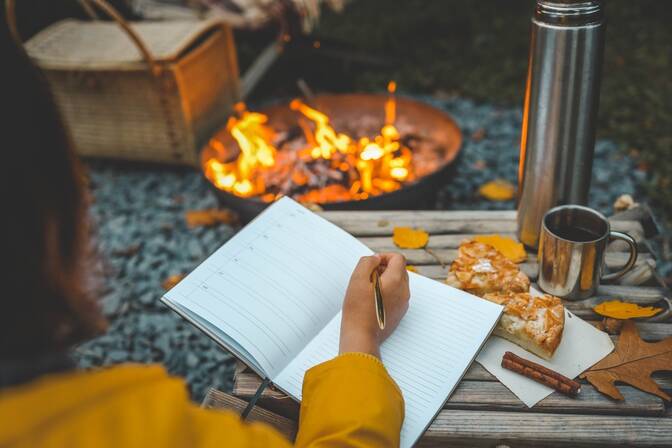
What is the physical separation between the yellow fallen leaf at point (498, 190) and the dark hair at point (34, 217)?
2.50 meters

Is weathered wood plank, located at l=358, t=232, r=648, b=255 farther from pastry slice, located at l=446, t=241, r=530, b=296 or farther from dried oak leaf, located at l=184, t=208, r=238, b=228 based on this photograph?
dried oak leaf, located at l=184, t=208, r=238, b=228

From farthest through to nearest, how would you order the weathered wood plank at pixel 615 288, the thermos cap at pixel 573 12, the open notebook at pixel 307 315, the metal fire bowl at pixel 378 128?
1. the metal fire bowl at pixel 378 128
2. the weathered wood plank at pixel 615 288
3. the thermos cap at pixel 573 12
4. the open notebook at pixel 307 315

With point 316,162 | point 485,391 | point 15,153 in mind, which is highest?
point 15,153

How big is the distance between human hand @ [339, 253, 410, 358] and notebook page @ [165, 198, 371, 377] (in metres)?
0.11

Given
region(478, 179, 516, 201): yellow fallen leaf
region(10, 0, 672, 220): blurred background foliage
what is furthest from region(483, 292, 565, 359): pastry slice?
region(10, 0, 672, 220): blurred background foliage

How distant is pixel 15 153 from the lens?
63cm

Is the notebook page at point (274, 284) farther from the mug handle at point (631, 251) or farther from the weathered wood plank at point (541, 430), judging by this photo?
the mug handle at point (631, 251)

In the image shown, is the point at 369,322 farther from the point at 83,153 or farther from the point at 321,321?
the point at 83,153

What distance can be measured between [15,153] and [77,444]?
0.31m

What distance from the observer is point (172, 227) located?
9.66 ft

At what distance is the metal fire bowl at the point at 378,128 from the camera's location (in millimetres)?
2393

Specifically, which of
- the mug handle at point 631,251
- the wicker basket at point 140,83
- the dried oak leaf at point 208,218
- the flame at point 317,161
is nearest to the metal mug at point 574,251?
the mug handle at point 631,251

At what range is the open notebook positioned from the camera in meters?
1.20

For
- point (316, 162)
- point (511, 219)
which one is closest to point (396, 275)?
point (511, 219)
